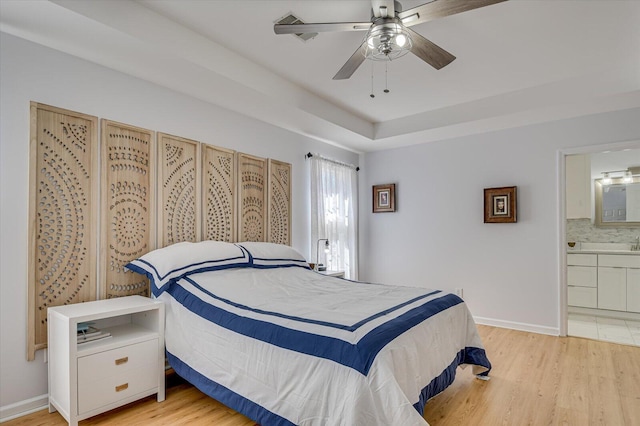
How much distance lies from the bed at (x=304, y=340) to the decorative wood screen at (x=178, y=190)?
0.33m

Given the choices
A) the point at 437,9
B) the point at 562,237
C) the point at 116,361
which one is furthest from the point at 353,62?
the point at 562,237

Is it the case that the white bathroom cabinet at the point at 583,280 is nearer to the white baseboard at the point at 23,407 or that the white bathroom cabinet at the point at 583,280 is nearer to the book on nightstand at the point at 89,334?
the book on nightstand at the point at 89,334

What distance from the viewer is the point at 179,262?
8.51 feet

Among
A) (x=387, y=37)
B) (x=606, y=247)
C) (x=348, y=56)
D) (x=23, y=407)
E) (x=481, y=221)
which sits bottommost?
(x=23, y=407)

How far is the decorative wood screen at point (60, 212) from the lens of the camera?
2.25 meters

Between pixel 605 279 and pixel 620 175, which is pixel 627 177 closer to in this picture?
pixel 620 175

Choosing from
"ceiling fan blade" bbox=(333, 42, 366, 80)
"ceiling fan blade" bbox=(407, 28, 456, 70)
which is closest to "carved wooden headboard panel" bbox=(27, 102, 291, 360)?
"ceiling fan blade" bbox=(333, 42, 366, 80)

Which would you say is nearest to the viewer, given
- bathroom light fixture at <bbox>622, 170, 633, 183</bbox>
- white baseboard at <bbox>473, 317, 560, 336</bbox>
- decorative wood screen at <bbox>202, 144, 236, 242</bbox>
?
decorative wood screen at <bbox>202, 144, 236, 242</bbox>

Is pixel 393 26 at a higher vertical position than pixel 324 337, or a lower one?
higher

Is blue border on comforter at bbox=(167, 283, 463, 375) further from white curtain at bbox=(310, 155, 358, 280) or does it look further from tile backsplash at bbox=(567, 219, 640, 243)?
tile backsplash at bbox=(567, 219, 640, 243)

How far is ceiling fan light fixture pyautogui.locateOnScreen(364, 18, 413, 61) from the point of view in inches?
79.6

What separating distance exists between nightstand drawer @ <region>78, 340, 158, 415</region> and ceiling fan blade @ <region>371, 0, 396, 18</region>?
8.25ft

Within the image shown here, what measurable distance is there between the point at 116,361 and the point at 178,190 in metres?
1.45

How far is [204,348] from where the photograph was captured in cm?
220
